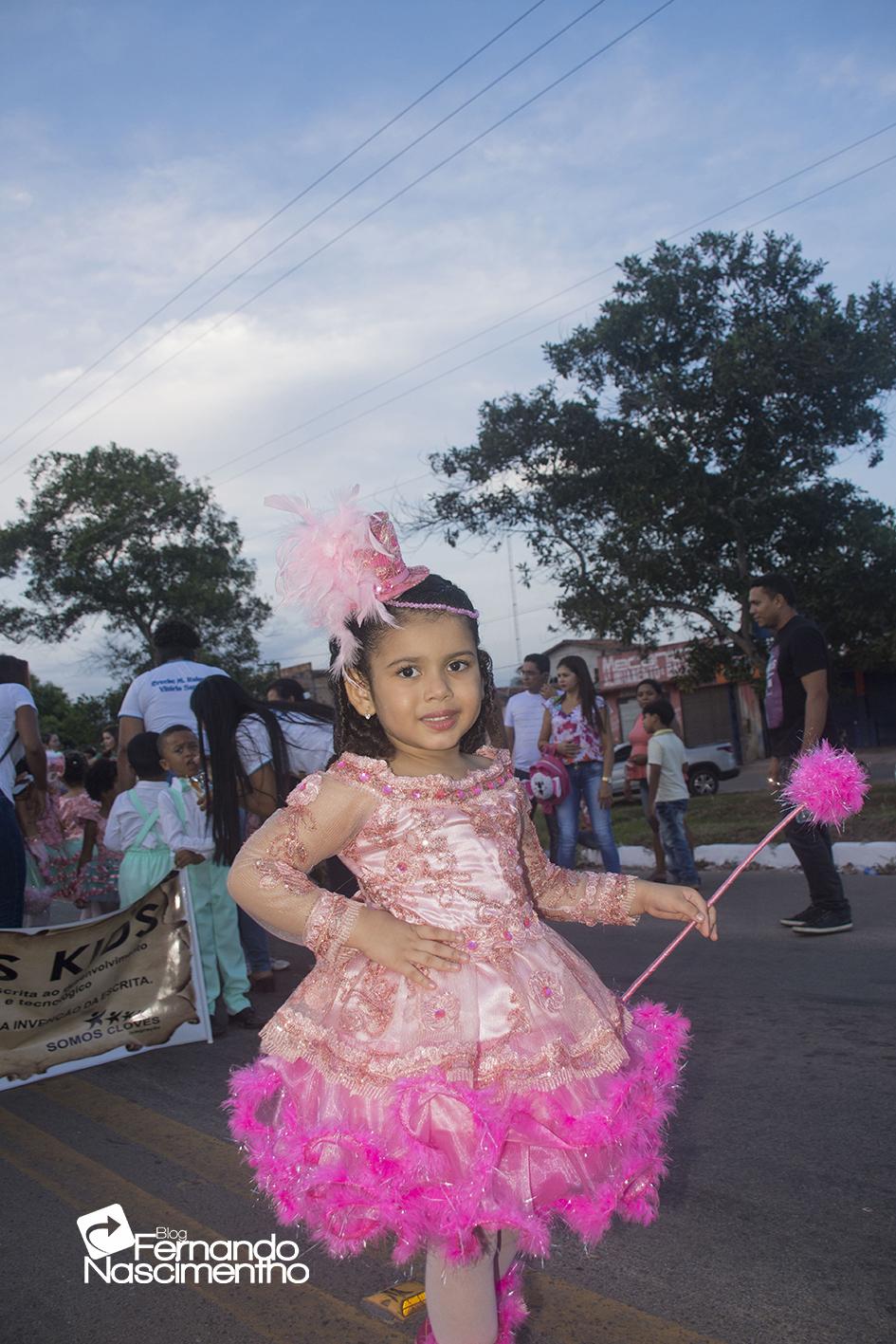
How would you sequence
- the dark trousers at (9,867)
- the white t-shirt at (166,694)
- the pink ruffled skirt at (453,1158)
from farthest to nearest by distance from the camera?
1. the white t-shirt at (166,694)
2. the dark trousers at (9,867)
3. the pink ruffled skirt at (453,1158)

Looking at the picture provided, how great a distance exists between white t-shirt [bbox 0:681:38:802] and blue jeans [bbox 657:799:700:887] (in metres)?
5.11

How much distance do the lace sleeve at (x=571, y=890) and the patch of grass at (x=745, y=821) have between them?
6.07m

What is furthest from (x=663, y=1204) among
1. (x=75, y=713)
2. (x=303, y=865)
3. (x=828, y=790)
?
(x=75, y=713)

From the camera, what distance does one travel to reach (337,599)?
2.33m

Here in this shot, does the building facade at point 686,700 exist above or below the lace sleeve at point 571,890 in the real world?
below

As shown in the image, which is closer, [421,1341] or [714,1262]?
[421,1341]

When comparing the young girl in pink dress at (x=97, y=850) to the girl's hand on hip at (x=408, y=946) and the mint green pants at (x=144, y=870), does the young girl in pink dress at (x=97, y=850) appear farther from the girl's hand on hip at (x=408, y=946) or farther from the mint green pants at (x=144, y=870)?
the girl's hand on hip at (x=408, y=946)

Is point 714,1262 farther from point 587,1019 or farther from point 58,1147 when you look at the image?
point 58,1147

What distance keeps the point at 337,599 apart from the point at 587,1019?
3.25ft

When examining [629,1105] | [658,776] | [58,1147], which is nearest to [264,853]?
[629,1105]

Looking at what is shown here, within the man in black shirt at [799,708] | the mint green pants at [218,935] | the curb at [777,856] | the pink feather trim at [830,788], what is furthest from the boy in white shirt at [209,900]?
the curb at [777,856]

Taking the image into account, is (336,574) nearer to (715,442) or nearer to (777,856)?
Answer: (777,856)

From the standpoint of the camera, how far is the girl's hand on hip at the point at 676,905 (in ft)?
7.72

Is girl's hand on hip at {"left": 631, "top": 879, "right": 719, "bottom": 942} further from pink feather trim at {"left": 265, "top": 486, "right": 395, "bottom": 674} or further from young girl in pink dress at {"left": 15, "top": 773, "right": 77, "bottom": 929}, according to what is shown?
young girl in pink dress at {"left": 15, "top": 773, "right": 77, "bottom": 929}
